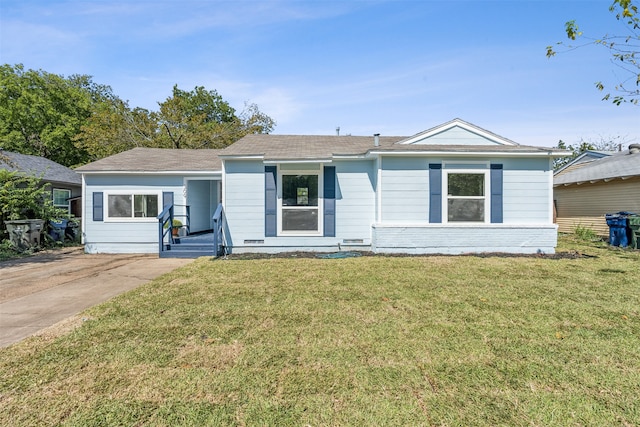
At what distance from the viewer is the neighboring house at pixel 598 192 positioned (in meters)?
12.0

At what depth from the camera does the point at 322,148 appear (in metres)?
9.95

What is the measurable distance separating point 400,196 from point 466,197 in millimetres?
1922

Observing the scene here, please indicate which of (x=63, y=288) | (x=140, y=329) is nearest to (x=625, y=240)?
(x=140, y=329)

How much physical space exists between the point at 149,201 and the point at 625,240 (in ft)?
52.4

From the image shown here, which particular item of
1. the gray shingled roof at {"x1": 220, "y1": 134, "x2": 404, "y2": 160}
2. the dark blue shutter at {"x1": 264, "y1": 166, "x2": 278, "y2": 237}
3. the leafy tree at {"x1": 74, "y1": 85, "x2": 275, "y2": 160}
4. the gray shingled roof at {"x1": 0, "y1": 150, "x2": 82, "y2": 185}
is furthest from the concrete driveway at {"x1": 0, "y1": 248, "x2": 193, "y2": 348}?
the leafy tree at {"x1": 74, "y1": 85, "x2": 275, "y2": 160}

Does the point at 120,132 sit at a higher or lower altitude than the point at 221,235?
higher

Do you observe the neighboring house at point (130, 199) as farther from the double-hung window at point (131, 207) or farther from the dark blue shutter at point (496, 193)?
the dark blue shutter at point (496, 193)

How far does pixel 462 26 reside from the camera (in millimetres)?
10055

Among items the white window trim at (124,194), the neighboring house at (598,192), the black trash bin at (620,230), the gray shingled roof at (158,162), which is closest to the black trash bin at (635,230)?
the black trash bin at (620,230)

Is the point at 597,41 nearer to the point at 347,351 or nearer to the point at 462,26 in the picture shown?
the point at 462,26

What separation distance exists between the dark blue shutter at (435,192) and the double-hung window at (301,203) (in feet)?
10.3

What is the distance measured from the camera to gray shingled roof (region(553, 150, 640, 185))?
1199cm

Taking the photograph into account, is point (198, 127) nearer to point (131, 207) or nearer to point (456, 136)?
point (131, 207)

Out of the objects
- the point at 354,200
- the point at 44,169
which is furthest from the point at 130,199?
the point at 44,169
